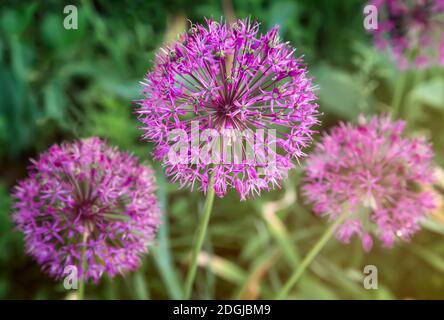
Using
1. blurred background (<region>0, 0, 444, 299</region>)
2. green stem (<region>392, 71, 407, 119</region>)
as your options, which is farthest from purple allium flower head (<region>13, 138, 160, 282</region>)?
green stem (<region>392, 71, 407, 119</region>)

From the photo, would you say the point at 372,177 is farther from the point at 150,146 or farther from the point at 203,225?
the point at 150,146

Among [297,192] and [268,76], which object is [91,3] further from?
[268,76]

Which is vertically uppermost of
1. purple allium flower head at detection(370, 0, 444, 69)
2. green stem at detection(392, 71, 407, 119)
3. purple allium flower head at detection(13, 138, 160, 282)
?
purple allium flower head at detection(370, 0, 444, 69)

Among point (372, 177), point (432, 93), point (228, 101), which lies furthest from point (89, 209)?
point (432, 93)

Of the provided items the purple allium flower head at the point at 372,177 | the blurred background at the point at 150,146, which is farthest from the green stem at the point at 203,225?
the blurred background at the point at 150,146

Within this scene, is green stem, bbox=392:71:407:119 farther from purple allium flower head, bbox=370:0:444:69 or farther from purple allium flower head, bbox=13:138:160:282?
purple allium flower head, bbox=13:138:160:282
